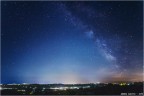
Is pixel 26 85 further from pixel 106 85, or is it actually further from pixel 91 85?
pixel 106 85

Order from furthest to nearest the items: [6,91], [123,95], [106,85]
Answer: [106,85], [6,91], [123,95]

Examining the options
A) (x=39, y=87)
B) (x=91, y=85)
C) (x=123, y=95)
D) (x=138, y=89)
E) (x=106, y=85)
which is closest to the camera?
(x=123, y=95)

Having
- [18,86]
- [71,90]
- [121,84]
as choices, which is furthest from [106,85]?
[18,86]

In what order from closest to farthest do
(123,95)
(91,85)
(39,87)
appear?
(123,95)
(39,87)
(91,85)

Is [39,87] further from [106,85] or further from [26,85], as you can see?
[106,85]

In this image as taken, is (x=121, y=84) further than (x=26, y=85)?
Yes

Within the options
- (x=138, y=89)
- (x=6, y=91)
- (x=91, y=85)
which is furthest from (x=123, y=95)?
(x=6, y=91)

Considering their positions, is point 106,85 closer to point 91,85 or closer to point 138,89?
point 91,85

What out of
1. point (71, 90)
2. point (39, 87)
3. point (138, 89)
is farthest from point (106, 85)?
point (39, 87)

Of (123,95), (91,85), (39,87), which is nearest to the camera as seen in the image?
(123,95)

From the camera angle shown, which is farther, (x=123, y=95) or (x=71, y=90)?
(x=71, y=90)
